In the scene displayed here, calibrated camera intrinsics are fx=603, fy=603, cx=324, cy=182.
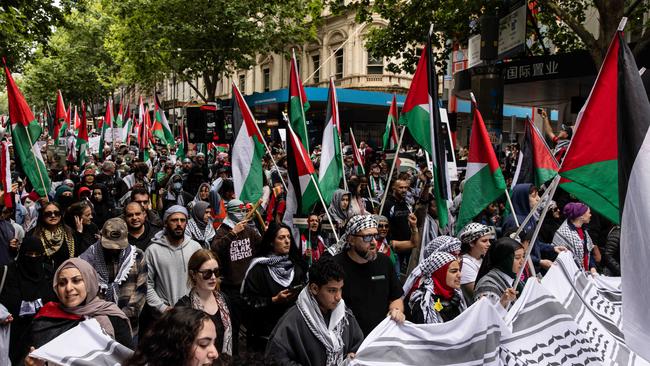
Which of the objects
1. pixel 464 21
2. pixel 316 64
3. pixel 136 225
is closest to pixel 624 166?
pixel 136 225

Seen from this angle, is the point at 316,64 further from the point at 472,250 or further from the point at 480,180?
the point at 472,250

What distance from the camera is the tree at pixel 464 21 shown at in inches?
418

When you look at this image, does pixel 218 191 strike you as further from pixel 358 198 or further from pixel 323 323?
pixel 323 323

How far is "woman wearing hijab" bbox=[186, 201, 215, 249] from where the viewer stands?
6.87m

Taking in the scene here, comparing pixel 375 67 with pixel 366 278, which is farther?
pixel 375 67

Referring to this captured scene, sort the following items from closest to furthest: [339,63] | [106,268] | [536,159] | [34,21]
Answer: [106,268], [536,159], [34,21], [339,63]

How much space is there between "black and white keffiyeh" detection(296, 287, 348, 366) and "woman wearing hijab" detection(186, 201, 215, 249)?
12.0 ft

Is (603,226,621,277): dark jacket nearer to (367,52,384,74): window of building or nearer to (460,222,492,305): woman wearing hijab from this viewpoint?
(460,222,492,305): woman wearing hijab

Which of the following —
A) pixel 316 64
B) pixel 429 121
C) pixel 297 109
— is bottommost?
pixel 429 121

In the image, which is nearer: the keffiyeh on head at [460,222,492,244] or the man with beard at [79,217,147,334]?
the man with beard at [79,217,147,334]

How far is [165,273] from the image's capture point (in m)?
4.81

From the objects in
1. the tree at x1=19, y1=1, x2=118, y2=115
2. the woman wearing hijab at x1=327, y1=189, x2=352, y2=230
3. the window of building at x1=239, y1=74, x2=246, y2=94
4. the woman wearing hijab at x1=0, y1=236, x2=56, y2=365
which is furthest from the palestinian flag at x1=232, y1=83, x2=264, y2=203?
the tree at x1=19, y1=1, x2=118, y2=115

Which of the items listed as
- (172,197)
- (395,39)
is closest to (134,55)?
(395,39)

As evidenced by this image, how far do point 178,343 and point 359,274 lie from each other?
77.3 inches
